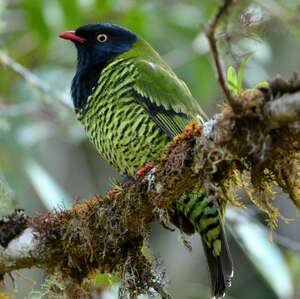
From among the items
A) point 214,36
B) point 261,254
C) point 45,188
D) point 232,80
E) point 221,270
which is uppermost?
point 214,36

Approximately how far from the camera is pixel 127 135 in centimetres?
386

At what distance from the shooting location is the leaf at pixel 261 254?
4.53 meters

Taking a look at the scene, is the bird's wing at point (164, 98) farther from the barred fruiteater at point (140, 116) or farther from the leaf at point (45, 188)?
the leaf at point (45, 188)

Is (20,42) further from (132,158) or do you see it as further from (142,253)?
(142,253)

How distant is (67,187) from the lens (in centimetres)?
770

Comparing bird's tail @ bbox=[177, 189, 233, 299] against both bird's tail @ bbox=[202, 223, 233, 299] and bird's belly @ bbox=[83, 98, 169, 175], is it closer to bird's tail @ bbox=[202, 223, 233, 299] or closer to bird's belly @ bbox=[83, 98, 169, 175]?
bird's tail @ bbox=[202, 223, 233, 299]

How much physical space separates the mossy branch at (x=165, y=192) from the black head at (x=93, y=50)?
3.08 ft

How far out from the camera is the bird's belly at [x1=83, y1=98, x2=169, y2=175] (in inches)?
151

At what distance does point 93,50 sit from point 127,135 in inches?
36.0

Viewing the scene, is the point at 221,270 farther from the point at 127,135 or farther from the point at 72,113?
the point at 72,113

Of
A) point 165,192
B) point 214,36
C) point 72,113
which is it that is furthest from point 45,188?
point 214,36

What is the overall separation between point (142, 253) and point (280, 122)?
112 centimetres

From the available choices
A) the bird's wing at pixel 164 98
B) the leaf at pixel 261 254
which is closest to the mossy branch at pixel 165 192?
the bird's wing at pixel 164 98

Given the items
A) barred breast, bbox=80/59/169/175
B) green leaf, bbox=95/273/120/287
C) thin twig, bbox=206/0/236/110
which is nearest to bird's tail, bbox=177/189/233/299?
barred breast, bbox=80/59/169/175
